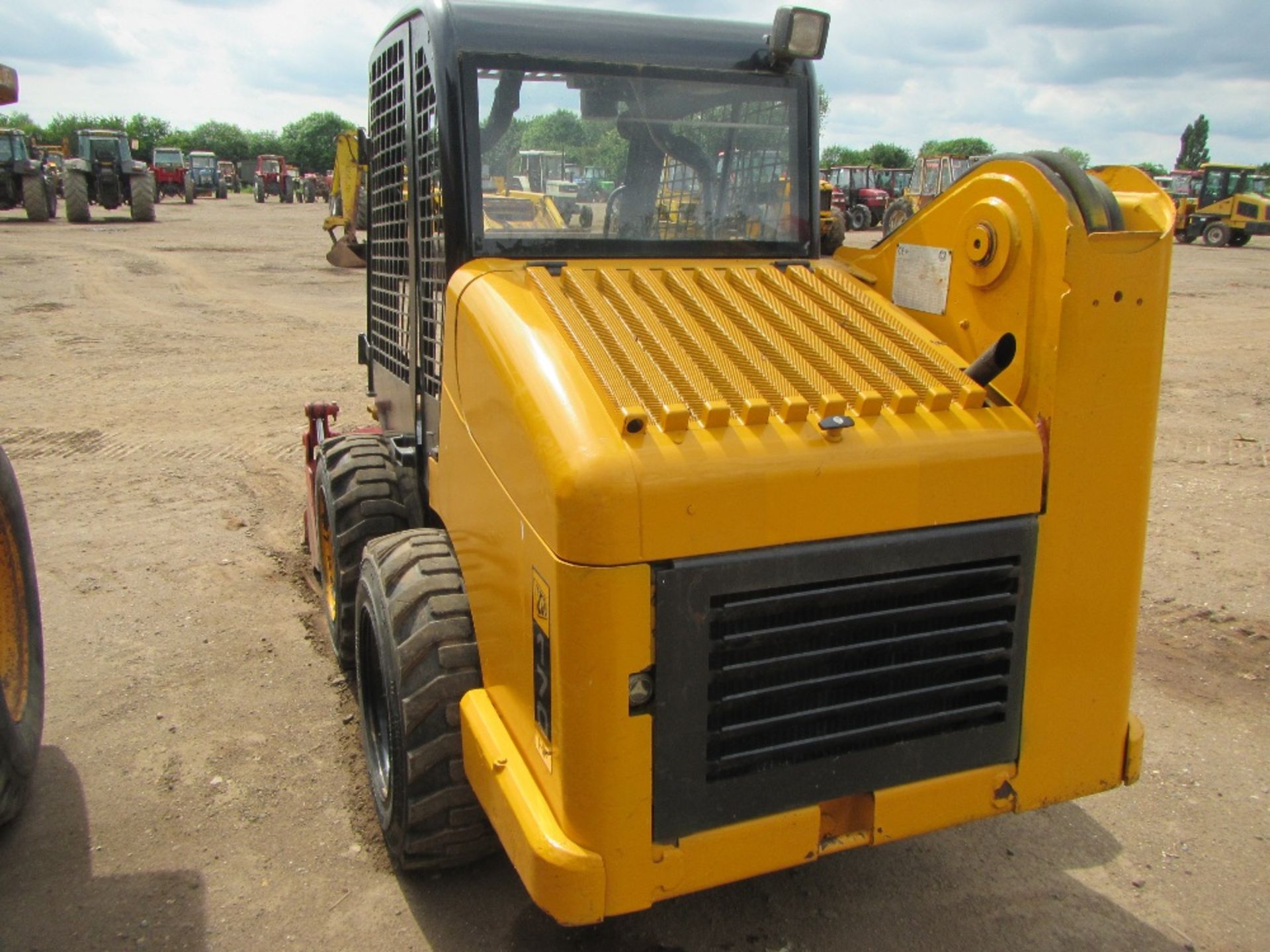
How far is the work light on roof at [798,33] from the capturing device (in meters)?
3.30

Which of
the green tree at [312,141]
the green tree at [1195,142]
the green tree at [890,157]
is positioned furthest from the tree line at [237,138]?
the green tree at [1195,142]

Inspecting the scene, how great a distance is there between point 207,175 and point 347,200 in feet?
143

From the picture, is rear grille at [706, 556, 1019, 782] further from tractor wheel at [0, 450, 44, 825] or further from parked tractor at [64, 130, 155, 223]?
parked tractor at [64, 130, 155, 223]

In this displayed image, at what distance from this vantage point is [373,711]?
3568 mm

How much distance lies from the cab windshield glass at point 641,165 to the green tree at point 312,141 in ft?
281

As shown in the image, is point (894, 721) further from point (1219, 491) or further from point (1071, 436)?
point (1219, 491)

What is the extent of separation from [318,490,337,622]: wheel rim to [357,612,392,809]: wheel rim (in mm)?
899

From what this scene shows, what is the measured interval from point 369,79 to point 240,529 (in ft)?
9.66

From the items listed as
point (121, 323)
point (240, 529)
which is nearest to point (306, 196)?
point (121, 323)

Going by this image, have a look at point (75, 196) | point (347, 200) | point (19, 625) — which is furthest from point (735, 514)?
point (75, 196)

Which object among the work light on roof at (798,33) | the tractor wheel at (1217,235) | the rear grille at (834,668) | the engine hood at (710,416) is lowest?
the rear grille at (834,668)

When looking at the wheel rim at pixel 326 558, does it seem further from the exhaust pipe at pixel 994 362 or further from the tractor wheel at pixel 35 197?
the tractor wheel at pixel 35 197

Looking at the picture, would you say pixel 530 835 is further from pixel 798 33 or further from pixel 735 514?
pixel 798 33

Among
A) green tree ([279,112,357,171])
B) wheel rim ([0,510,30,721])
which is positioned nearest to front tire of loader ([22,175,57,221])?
wheel rim ([0,510,30,721])
